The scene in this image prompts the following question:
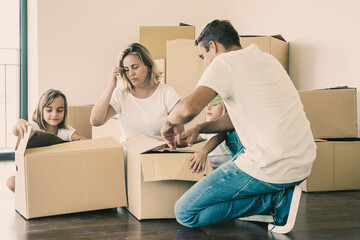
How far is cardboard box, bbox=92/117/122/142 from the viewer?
2.95 metres

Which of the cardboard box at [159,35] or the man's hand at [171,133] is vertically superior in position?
the cardboard box at [159,35]

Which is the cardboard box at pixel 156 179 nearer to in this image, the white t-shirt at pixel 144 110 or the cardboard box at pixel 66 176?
the cardboard box at pixel 66 176

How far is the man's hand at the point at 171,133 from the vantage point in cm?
151

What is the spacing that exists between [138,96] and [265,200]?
97 cm

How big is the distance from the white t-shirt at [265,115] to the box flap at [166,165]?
0.34 m

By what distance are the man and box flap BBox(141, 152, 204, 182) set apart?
0.12 m

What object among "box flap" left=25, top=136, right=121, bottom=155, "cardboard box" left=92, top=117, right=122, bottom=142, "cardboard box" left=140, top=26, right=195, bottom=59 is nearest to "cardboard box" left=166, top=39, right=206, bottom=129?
"cardboard box" left=140, top=26, right=195, bottom=59

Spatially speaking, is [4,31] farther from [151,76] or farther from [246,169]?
[246,169]

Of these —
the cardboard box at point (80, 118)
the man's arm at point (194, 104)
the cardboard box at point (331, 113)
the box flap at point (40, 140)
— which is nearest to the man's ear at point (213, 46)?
the man's arm at point (194, 104)

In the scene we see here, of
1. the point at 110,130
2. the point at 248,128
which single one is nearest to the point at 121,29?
the point at 110,130

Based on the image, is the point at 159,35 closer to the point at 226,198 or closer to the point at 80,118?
the point at 80,118

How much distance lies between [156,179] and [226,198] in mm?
319

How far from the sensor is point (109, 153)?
6.24ft

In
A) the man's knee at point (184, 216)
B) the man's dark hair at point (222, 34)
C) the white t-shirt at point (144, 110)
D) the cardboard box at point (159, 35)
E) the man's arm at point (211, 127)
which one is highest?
the cardboard box at point (159, 35)
